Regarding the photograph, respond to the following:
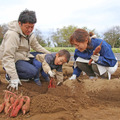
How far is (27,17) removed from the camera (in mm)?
2260

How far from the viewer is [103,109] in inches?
70.7

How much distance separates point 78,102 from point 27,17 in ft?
5.11

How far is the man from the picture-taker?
2.26m

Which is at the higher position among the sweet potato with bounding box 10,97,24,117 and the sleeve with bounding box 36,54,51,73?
the sleeve with bounding box 36,54,51,73

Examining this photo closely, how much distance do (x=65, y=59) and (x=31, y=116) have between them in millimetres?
1163

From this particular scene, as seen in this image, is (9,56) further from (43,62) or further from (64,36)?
(64,36)

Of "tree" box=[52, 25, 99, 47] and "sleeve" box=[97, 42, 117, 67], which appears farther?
"tree" box=[52, 25, 99, 47]

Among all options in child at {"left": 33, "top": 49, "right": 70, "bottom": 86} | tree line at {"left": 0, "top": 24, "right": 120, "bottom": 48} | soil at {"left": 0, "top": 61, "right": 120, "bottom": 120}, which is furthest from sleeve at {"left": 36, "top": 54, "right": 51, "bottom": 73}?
tree line at {"left": 0, "top": 24, "right": 120, "bottom": 48}

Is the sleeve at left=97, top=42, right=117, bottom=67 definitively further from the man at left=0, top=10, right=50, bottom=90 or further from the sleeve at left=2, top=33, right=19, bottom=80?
the sleeve at left=2, top=33, right=19, bottom=80

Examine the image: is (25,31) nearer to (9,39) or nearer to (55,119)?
(9,39)

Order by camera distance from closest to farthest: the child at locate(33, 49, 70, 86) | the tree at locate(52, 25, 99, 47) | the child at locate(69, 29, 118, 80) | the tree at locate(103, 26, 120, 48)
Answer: the child at locate(69, 29, 118, 80)
the child at locate(33, 49, 70, 86)
the tree at locate(103, 26, 120, 48)
the tree at locate(52, 25, 99, 47)

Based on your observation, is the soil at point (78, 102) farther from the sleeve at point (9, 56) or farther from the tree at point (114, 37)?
the tree at point (114, 37)

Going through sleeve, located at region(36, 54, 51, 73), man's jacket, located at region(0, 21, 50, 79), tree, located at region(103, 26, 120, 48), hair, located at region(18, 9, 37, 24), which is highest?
hair, located at region(18, 9, 37, 24)

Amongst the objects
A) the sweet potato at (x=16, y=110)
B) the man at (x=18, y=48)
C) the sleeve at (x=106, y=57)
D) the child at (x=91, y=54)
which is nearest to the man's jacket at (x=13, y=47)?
the man at (x=18, y=48)
